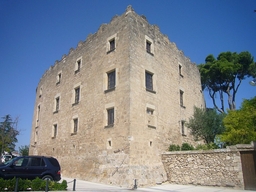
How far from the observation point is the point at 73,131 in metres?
18.0

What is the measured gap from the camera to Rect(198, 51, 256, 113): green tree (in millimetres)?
26484

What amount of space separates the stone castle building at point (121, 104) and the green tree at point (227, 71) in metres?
7.26

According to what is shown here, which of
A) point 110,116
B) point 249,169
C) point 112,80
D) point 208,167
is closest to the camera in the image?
point 249,169

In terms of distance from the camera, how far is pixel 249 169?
11.6 m

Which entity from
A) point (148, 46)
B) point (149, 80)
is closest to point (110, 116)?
point (149, 80)

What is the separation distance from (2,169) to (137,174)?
6.75 m

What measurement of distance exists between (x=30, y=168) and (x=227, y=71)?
23.7 m

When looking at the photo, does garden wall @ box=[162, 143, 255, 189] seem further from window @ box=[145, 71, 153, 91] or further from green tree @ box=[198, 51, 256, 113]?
green tree @ box=[198, 51, 256, 113]

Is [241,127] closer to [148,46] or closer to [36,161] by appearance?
[148,46]

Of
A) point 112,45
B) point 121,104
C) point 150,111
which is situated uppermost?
point 112,45

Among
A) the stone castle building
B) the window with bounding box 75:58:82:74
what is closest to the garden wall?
the stone castle building

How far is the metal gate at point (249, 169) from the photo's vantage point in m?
11.4

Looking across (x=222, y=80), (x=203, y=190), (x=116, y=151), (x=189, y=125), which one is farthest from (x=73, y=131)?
(x=222, y=80)

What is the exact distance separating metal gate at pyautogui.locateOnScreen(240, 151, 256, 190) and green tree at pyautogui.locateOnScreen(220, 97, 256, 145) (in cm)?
287
